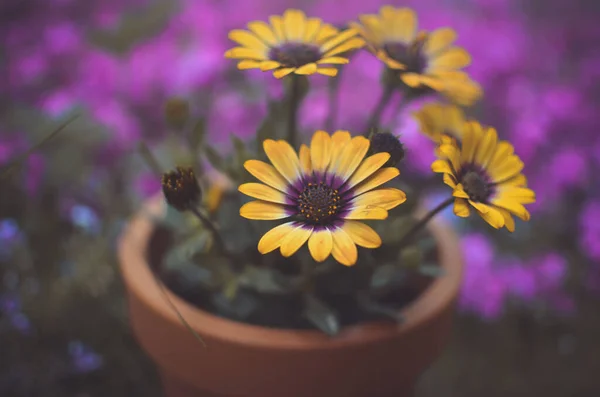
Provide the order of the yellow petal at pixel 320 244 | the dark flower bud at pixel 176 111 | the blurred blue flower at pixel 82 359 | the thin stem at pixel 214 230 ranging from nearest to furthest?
1. the yellow petal at pixel 320 244
2. the thin stem at pixel 214 230
3. the dark flower bud at pixel 176 111
4. the blurred blue flower at pixel 82 359

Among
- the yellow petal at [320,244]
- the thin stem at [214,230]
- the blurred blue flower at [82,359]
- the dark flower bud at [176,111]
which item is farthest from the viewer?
the blurred blue flower at [82,359]

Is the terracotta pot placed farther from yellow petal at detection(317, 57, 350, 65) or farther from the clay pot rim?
yellow petal at detection(317, 57, 350, 65)

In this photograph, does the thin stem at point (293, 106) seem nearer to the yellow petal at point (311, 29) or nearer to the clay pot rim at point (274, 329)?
the yellow petal at point (311, 29)

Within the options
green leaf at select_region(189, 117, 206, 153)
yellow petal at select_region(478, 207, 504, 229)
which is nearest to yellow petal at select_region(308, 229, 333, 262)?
yellow petal at select_region(478, 207, 504, 229)

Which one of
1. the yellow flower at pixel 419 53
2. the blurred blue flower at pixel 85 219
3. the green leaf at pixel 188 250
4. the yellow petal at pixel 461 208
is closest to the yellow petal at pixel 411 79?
the yellow flower at pixel 419 53

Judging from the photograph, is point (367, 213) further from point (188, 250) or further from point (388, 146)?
point (188, 250)

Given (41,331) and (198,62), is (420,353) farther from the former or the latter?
(198,62)

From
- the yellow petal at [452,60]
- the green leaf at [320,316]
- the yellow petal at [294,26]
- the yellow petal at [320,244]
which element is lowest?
the green leaf at [320,316]
